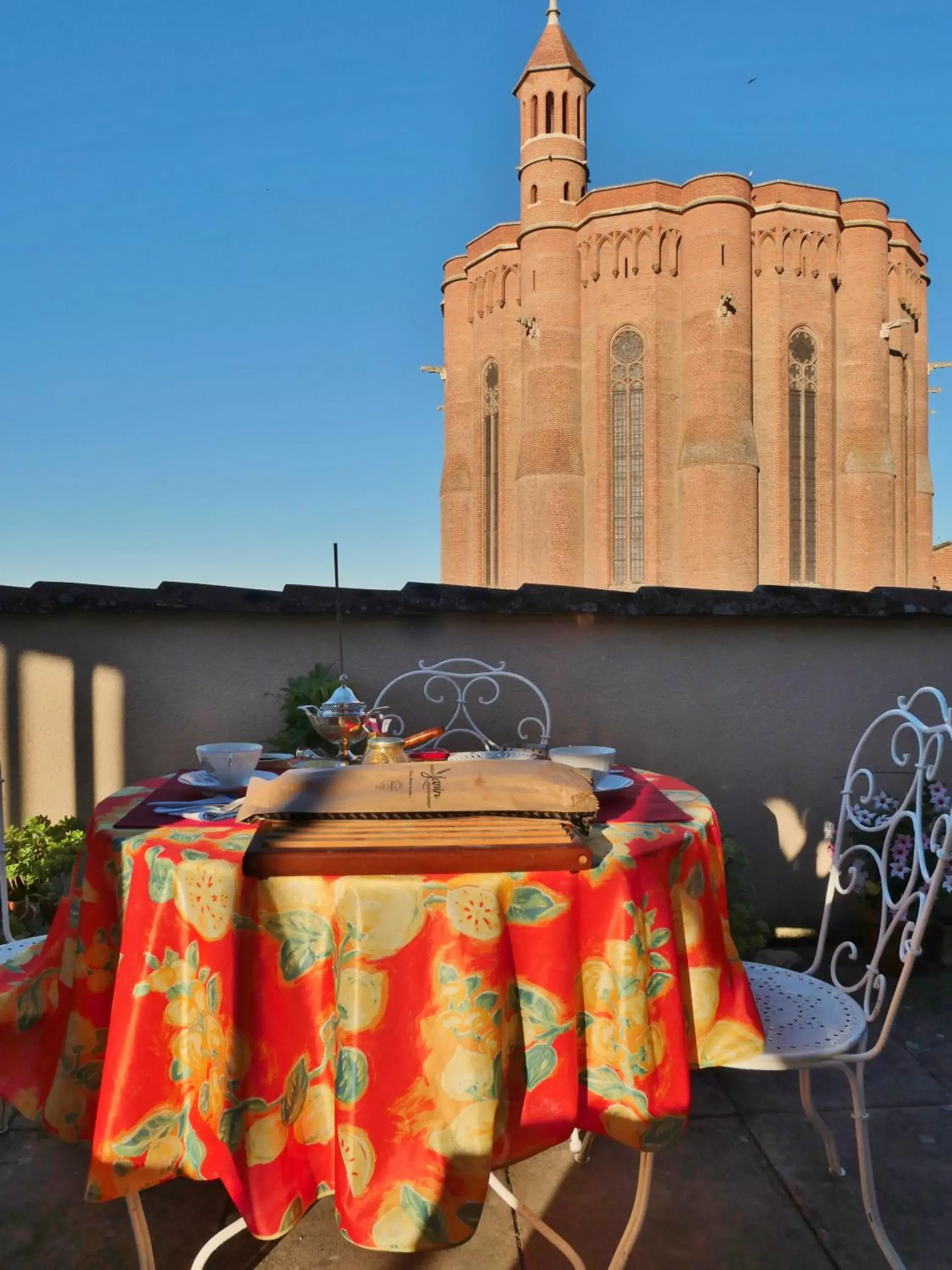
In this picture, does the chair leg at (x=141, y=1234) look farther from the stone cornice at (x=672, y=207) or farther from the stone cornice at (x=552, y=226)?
the stone cornice at (x=552, y=226)

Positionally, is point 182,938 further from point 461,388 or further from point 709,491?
point 461,388

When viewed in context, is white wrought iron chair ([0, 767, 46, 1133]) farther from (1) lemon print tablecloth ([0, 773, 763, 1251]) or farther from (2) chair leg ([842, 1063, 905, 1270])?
(2) chair leg ([842, 1063, 905, 1270])

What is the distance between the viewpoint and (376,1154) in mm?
1162

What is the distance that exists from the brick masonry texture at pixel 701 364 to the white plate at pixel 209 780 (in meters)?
18.0

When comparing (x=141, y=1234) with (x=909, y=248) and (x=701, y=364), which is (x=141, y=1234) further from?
(x=909, y=248)

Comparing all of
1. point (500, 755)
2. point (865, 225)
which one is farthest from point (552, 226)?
point (500, 755)

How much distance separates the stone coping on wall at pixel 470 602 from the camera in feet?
10.5

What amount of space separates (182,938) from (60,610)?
7.53ft

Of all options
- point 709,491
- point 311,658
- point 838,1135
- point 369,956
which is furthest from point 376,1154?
point 709,491

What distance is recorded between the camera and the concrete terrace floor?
5.49 feet

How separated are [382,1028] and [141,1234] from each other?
0.71 metres

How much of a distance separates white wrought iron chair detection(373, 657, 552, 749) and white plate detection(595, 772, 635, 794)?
4.63ft

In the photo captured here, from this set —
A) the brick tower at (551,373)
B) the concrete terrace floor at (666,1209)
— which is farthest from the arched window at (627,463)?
the concrete terrace floor at (666,1209)

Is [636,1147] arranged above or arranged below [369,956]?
below
